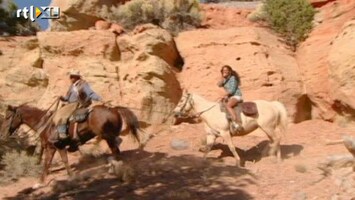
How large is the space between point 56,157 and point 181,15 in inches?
291

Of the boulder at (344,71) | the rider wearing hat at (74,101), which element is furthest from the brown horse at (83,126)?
the boulder at (344,71)

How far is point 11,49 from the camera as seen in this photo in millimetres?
16703

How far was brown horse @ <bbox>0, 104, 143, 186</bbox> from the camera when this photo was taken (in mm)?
11055

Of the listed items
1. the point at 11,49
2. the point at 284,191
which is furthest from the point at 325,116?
the point at 11,49

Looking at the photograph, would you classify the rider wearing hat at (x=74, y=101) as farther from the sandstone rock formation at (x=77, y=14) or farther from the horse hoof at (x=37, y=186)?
the sandstone rock formation at (x=77, y=14)

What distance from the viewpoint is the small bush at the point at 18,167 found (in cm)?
1213

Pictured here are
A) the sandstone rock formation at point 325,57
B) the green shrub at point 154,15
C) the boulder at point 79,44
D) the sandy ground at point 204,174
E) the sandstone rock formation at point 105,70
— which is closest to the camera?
the sandy ground at point 204,174

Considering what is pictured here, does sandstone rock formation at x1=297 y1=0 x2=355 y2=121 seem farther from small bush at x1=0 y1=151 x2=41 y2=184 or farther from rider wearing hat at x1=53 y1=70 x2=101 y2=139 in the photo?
small bush at x1=0 y1=151 x2=41 y2=184

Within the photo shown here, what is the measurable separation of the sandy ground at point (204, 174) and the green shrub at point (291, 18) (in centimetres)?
390

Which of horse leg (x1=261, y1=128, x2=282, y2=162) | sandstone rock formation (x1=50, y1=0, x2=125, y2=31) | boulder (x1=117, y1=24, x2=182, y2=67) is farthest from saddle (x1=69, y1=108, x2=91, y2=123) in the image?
sandstone rock formation (x1=50, y1=0, x2=125, y2=31)

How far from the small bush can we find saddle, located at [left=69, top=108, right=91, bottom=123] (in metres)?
2.01

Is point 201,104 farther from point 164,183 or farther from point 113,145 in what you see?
point 164,183

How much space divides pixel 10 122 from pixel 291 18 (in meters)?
9.83

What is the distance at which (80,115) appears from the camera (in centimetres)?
1125
